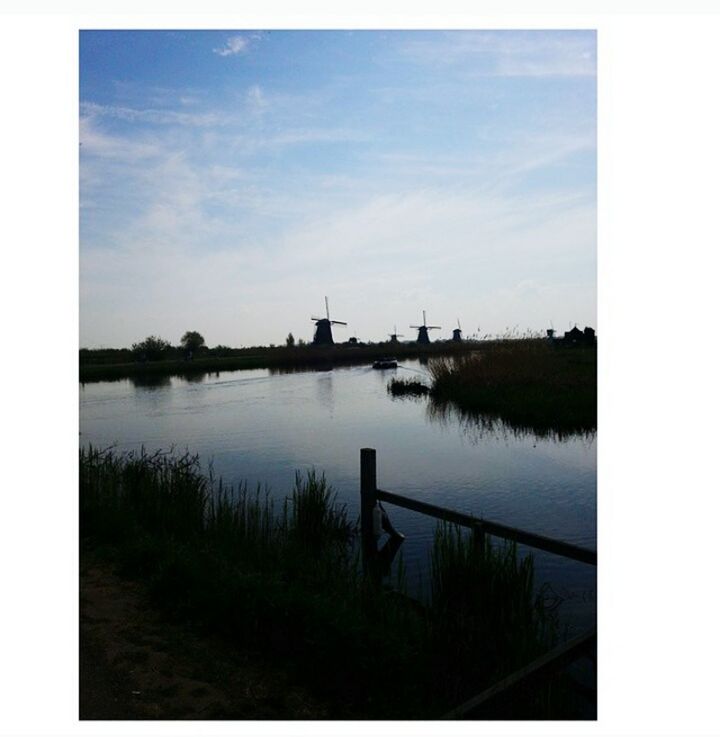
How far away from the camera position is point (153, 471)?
25.6 ft

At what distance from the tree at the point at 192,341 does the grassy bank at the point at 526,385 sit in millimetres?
36705

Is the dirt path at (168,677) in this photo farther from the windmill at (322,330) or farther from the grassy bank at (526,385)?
the windmill at (322,330)

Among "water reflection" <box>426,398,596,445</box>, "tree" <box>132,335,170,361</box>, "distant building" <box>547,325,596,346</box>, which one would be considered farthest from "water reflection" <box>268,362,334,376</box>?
"water reflection" <box>426,398,596,445</box>

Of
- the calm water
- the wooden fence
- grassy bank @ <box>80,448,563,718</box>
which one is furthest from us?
the calm water

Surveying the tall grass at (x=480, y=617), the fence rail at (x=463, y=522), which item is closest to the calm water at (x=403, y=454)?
the fence rail at (x=463, y=522)

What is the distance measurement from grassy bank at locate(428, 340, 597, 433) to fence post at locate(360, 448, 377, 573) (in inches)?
364

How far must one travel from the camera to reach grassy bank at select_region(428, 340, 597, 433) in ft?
50.5

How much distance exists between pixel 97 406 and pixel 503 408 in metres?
15.6

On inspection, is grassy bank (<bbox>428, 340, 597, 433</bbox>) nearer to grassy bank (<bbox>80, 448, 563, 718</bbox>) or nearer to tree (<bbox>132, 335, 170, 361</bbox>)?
grassy bank (<bbox>80, 448, 563, 718</bbox>)

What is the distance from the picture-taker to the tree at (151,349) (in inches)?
1868

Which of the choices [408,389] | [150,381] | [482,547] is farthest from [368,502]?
[150,381]
